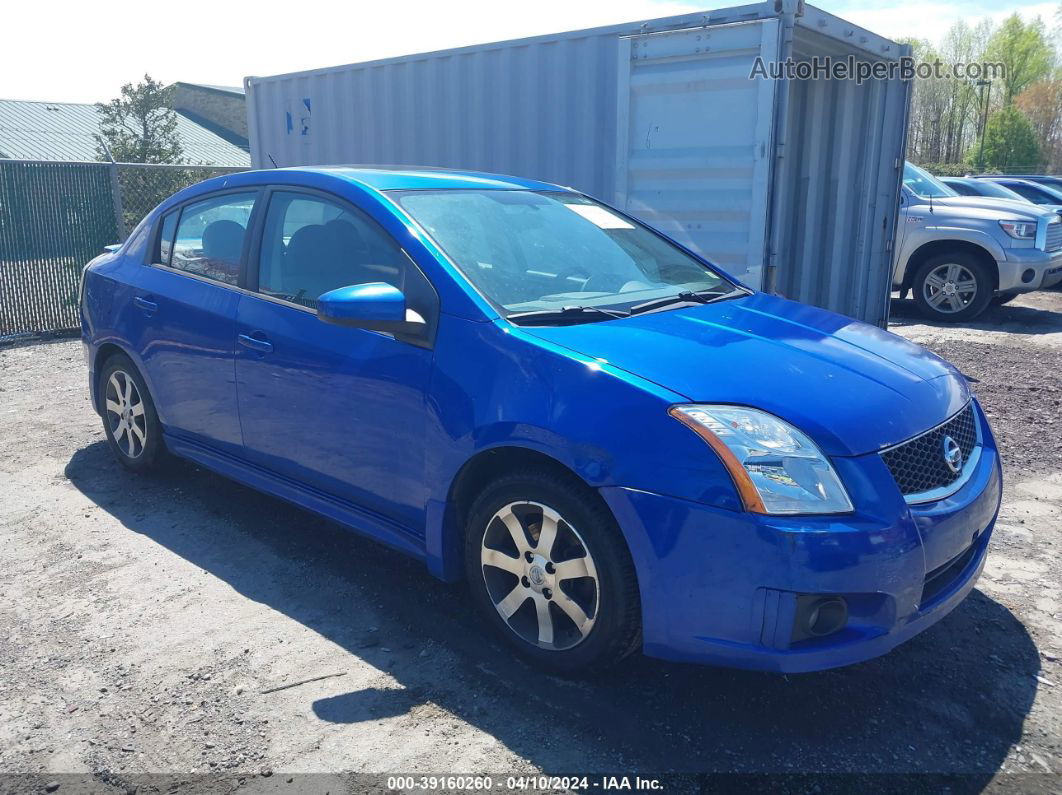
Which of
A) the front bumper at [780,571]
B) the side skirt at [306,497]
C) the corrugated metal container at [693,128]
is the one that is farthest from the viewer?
the corrugated metal container at [693,128]

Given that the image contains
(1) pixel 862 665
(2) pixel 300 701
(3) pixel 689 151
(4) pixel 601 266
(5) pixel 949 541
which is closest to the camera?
(5) pixel 949 541

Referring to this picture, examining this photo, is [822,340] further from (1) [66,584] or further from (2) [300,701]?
(1) [66,584]

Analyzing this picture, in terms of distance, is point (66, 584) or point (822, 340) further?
point (66, 584)

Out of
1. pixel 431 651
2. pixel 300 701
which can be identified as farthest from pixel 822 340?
pixel 300 701

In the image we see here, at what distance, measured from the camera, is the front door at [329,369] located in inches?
130

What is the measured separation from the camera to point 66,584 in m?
3.77

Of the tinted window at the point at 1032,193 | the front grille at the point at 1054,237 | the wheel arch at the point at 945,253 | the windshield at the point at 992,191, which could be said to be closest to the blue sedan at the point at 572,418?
the wheel arch at the point at 945,253

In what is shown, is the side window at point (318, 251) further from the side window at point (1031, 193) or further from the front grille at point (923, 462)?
the side window at point (1031, 193)

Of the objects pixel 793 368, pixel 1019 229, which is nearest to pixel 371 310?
pixel 793 368

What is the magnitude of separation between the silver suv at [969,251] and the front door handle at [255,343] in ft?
28.3

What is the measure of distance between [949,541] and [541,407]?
1.32 meters

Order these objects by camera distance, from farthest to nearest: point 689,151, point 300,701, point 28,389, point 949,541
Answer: point 28,389, point 689,151, point 300,701, point 949,541

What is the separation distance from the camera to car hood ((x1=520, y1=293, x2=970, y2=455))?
2.68 metres

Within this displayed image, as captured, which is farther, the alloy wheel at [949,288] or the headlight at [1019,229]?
the alloy wheel at [949,288]
